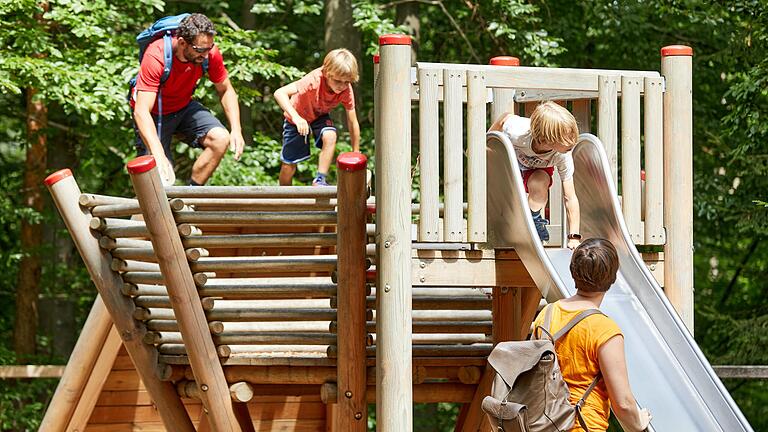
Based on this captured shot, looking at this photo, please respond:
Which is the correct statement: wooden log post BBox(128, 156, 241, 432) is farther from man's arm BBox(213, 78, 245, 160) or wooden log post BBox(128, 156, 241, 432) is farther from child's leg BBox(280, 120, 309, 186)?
child's leg BBox(280, 120, 309, 186)

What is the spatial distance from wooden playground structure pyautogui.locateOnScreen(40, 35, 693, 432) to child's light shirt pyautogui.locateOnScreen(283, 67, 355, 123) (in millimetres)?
900

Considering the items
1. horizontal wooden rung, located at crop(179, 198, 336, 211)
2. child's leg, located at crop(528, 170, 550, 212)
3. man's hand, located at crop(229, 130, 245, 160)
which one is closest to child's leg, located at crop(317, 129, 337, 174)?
man's hand, located at crop(229, 130, 245, 160)

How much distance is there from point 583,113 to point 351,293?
1766mm

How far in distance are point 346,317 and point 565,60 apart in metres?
9.81

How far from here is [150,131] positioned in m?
7.25

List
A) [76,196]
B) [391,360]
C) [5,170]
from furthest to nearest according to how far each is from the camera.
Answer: [5,170]
[76,196]
[391,360]

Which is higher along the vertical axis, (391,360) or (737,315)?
(391,360)

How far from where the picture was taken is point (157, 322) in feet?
23.9

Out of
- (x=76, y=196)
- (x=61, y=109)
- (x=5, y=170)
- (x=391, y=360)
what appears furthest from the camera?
(x=5, y=170)

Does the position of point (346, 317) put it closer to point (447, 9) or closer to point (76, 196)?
point (76, 196)

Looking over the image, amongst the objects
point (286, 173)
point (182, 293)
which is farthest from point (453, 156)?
point (286, 173)

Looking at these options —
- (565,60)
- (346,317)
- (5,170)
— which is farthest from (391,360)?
(5,170)

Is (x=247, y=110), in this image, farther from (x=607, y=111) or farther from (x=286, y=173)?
(x=607, y=111)

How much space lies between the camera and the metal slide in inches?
201
